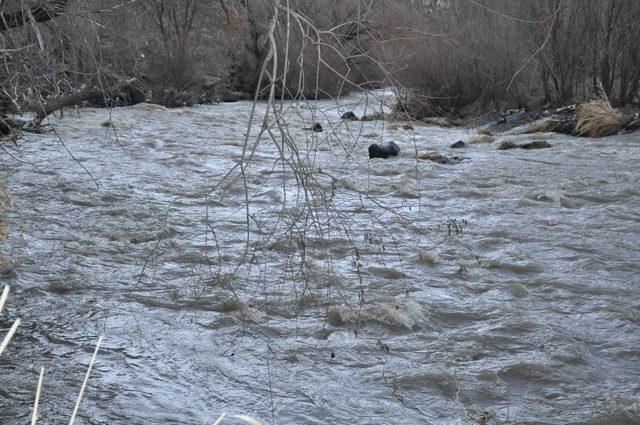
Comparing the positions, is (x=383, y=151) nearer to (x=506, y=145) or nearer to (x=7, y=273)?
(x=506, y=145)

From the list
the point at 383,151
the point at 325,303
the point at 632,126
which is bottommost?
the point at 325,303

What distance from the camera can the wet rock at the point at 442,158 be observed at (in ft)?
39.9

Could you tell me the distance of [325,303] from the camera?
5527 millimetres

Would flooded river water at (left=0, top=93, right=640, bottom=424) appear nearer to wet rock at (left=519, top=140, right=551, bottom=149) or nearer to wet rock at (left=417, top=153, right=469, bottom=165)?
wet rock at (left=417, top=153, right=469, bottom=165)

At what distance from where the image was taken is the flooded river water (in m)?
4.14

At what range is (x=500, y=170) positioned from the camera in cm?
1133

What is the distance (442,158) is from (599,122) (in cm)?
354

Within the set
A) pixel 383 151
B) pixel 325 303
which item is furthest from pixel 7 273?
pixel 383 151

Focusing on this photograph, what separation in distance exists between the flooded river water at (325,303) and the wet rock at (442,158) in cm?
199

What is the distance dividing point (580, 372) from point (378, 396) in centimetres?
119

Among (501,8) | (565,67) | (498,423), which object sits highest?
(501,8)

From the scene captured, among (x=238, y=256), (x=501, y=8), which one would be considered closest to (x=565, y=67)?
(x=501, y=8)

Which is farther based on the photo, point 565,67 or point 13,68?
point 565,67

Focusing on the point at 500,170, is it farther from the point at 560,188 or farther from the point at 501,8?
the point at 501,8
